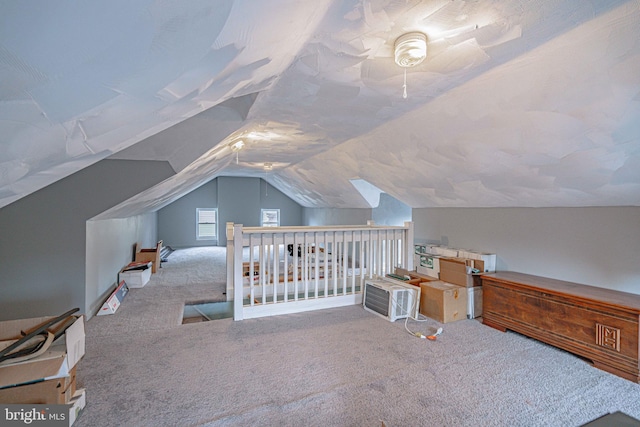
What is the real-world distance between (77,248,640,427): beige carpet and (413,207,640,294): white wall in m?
0.90

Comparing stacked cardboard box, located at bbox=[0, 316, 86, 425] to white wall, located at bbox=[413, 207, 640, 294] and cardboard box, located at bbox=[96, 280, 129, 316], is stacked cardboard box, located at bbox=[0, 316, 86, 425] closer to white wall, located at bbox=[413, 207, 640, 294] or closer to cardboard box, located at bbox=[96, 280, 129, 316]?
cardboard box, located at bbox=[96, 280, 129, 316]

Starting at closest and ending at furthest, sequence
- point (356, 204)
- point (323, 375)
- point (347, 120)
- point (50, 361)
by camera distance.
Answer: point (50, 361) < point (323, 375) < point (347, 120) < point (356, 204)

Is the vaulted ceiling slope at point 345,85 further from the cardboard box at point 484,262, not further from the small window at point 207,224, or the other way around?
the small window at point 207,224

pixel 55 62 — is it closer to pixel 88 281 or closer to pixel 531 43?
pixel 531 43

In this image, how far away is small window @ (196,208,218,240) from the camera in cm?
975

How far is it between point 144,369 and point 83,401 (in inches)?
16.8

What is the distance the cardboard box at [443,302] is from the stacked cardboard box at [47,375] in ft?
9.58

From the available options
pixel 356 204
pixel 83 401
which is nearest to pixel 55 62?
pixel 83 401

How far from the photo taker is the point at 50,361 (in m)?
1.55

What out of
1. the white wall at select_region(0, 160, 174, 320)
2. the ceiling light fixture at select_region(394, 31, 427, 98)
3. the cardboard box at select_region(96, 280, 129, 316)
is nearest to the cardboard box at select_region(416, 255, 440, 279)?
the ceiling light fixture at select_region(394, 31, 427, 98)

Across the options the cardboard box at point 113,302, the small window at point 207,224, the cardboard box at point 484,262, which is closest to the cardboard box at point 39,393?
the cardboard box at point 113,302

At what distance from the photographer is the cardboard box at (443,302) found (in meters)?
3.05

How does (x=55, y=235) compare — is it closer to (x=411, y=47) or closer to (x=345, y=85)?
(x=345, y=85)

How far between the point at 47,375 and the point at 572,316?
11.4ft
